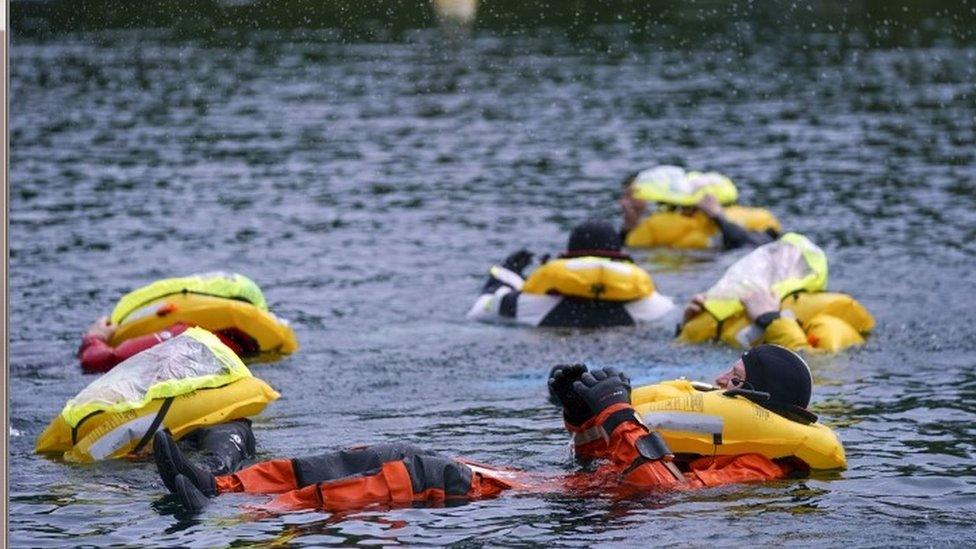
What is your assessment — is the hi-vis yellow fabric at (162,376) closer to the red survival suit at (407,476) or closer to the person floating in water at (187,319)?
the red survival suit at (407,476)

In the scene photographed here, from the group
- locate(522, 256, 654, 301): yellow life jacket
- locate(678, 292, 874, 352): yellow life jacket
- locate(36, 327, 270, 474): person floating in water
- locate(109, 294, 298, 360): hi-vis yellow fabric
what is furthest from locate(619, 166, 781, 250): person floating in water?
locate(36, 327, 270, 474): person floating in water

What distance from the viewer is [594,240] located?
15539 millimetres

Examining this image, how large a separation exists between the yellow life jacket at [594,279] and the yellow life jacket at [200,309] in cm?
249

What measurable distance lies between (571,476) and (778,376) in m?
1.30

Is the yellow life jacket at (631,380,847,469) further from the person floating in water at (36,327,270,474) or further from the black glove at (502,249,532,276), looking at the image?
the black glove at (502,249,532,276)

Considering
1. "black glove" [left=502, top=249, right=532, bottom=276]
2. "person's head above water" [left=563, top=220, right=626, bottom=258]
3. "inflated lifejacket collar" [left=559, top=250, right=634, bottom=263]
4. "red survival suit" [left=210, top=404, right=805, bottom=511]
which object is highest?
"person's head above water" [left=563, top=220, right=626, bottom=258]

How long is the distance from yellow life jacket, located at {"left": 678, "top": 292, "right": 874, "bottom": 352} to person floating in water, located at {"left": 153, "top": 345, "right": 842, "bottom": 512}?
3764mm

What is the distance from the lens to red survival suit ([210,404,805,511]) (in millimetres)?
9797

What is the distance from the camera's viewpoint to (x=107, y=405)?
1088cm

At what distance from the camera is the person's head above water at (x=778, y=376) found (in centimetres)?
1040

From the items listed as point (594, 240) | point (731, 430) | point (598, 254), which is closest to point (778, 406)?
point (731, 430)

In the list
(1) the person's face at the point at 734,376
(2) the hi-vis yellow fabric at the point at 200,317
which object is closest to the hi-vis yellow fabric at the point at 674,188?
(2) the hi-vis yellow fabric at the point at 200,317

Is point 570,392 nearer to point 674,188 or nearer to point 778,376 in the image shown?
point 778,376

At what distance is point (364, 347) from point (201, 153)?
10.4 m
